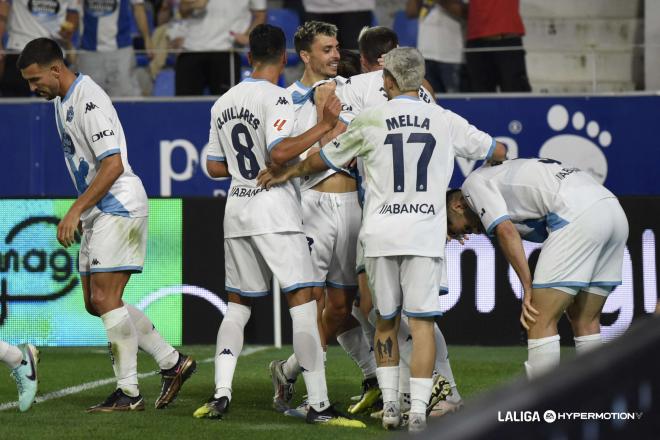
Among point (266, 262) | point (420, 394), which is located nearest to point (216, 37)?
point (266, 262)

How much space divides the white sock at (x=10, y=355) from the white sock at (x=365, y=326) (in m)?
1.92

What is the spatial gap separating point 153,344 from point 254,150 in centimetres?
137

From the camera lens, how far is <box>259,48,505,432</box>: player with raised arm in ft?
17.2

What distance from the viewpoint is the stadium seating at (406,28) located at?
1210 cm

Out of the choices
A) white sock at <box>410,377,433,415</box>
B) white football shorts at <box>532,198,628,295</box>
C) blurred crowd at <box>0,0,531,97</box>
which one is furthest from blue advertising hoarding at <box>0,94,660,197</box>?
white sock at <box>410,377,433,415</box>

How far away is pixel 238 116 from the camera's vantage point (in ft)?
19.4

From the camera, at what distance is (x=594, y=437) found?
1.26 meters

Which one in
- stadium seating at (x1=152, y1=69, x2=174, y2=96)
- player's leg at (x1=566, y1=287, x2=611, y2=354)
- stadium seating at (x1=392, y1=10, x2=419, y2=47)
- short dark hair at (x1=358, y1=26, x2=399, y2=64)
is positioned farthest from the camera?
stadium seating at (x1=152, y1=69, x2=174, y2=96)

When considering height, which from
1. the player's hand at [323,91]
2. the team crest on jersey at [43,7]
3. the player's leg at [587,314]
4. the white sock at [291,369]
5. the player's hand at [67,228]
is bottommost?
the white sock at [291,369]

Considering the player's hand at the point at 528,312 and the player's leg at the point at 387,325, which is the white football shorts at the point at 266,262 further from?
the player's hand at the point at 528,312

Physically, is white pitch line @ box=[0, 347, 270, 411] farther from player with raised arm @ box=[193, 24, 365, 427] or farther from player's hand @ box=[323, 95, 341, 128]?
player's hand @ box=[323, 95, 341, 128]

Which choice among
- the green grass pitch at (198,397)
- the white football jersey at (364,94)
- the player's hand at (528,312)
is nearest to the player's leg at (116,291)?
the green grass pitch at (198,397)

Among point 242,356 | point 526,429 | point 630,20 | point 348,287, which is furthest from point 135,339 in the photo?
point 630,20

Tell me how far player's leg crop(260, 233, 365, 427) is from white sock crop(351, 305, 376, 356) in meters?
0.67
